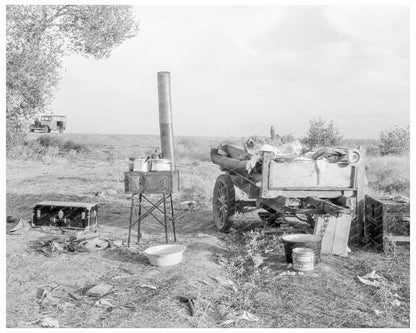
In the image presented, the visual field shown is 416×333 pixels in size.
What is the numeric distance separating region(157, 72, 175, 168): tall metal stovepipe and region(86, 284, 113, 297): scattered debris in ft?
16.4

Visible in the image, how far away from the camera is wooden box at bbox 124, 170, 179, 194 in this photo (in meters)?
7.30

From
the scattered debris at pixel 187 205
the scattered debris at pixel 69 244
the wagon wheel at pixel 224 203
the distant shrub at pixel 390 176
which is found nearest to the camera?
the scattered debris at pixel 69 244

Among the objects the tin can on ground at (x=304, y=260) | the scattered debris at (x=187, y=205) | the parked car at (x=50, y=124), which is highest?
the parked car at (x=50, y=124)

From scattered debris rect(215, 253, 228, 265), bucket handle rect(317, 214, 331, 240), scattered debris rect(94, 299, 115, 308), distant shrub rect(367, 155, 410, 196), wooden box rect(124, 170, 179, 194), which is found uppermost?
wooden box rect(124, 170, 179, 194)

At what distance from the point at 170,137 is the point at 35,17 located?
7.65m

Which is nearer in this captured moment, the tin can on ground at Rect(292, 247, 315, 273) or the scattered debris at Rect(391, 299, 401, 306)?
the scattered debris at Rect(391, 299, 401, 306)

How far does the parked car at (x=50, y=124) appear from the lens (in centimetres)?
3218

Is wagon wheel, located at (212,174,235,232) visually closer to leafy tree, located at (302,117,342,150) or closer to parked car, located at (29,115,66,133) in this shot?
leafy tree, located at (302,117,342,150)

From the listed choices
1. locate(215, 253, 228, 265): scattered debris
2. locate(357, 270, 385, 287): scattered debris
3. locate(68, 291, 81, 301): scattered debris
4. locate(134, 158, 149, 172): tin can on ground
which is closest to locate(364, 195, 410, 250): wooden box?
locate(357, 270, 385, 287): scattered debris

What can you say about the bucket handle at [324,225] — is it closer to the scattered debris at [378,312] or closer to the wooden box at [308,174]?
the wooden box at [308,174]

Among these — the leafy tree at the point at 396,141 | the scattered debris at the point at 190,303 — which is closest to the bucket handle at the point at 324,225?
the scattered debris at the point at 190,303

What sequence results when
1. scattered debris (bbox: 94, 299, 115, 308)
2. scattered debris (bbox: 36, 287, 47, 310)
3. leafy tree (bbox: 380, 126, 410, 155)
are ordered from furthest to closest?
leafy tree (bbox: 380, 126, 410, 155) < scattered debris (bbox: 36, 287, 47, 310) < scattered debris (bbox: 94, 299, 115, 308)

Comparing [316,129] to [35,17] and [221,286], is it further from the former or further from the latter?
[221,286]

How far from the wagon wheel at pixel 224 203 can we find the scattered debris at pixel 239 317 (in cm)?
356
